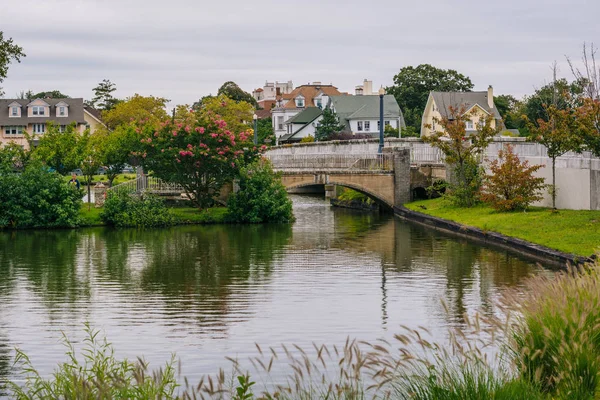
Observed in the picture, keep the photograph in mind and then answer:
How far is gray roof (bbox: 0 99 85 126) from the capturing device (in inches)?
4055

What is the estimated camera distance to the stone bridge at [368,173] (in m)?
49.5

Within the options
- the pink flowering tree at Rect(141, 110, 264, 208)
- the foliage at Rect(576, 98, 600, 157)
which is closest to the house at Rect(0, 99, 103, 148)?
the pink flowering tree at Rect(141, 110, 264, 208)

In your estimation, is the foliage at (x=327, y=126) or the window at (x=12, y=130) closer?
the foliage at (x=327, y=126)

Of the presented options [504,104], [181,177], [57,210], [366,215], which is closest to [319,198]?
[366,215]

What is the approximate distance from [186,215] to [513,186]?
612 inches

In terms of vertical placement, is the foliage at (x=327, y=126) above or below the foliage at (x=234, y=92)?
below

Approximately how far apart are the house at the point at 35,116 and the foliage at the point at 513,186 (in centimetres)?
6985

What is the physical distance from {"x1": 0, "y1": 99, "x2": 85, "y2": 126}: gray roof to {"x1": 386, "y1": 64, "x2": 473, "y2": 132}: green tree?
37050mm

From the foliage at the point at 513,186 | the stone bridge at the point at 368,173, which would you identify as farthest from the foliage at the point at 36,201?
the foliage at the point at 513,186

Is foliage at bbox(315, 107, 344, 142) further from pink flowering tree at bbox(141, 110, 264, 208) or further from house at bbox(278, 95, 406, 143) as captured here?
pink flowering tree at bbox(141, 110, 264, 208)

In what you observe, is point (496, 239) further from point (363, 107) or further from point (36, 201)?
point (363, 107)

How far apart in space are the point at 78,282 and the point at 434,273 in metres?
9.67

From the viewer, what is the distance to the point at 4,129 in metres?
104

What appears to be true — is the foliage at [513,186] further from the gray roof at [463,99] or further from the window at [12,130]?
the window at [12,130]
